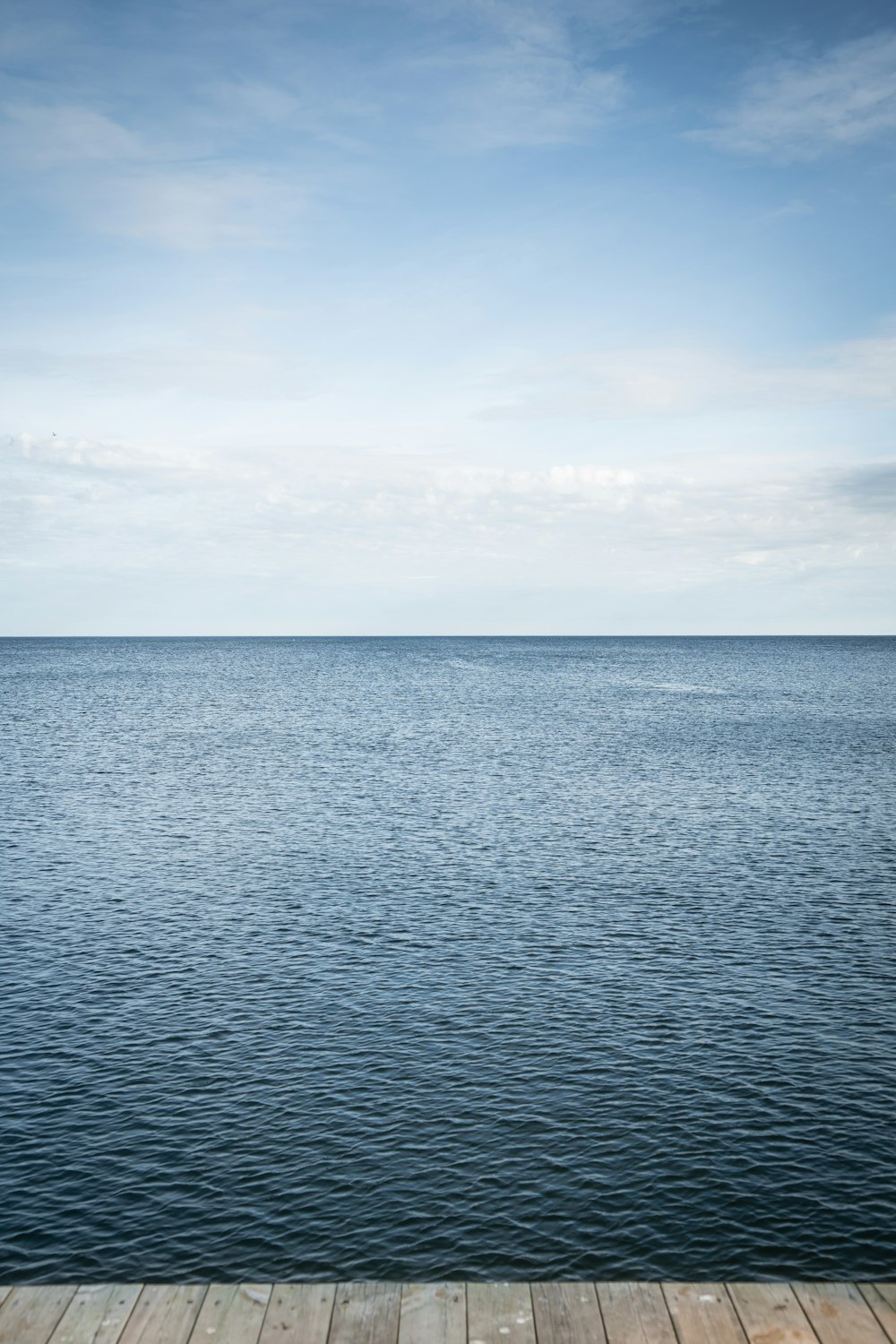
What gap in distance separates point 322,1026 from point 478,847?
84.0 feet

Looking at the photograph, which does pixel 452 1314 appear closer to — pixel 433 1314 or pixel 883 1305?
pixel 433 1314

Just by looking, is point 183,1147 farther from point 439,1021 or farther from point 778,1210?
point 778,1210

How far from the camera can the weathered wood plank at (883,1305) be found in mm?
15578

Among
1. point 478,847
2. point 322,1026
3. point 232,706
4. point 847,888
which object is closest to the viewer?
point 322,1026

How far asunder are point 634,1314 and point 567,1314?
3.37 feet

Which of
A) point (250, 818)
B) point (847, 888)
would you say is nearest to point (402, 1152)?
point (847, 888)

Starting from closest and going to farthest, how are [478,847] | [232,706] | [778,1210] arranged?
[778,1210] < [478,847] < [232,706]

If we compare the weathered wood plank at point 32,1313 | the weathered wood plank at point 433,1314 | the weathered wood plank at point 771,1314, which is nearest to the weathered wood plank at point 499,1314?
the weathered wood plank at point 433,1314

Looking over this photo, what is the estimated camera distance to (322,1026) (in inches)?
1332

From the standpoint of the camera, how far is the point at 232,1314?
16.2 meters

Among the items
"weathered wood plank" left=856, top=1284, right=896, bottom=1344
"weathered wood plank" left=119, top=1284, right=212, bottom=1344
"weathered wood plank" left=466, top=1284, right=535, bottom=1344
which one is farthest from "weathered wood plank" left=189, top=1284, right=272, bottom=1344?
"weathered wood plank" left=856, top=1284, right=896, bottom=1344

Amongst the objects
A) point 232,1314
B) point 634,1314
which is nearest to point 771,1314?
point 634,1314

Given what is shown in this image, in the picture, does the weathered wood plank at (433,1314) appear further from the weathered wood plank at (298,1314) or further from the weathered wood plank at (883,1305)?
the weathered wood plank at (883,1305)

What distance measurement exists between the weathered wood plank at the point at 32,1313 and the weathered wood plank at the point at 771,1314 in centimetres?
1052
